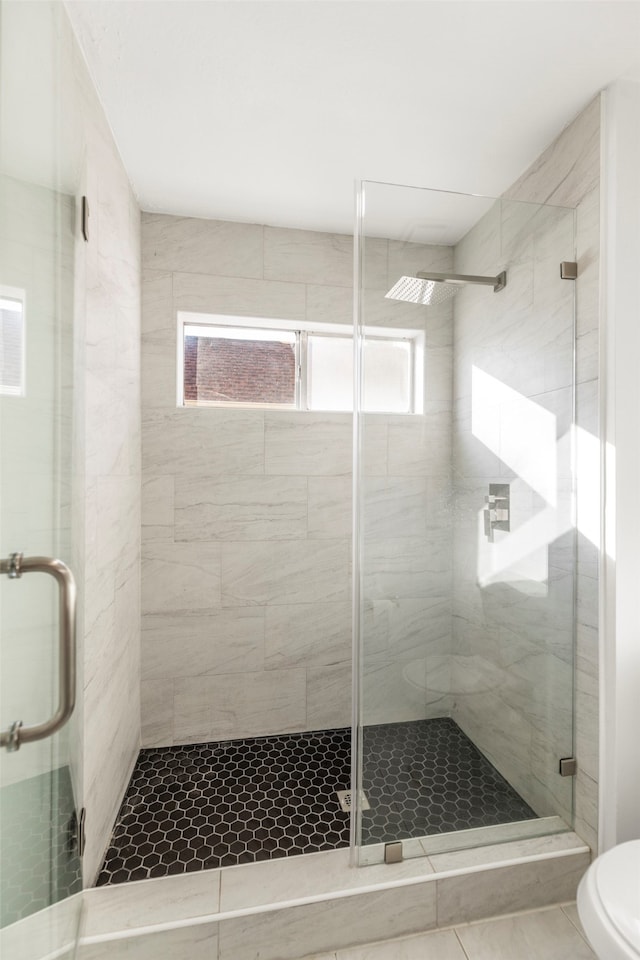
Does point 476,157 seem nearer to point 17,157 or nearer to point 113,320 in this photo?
point 113,320

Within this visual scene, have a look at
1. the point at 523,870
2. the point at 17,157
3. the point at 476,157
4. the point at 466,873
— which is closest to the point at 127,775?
the point at 466,873

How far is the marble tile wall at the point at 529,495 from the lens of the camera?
1.57 m

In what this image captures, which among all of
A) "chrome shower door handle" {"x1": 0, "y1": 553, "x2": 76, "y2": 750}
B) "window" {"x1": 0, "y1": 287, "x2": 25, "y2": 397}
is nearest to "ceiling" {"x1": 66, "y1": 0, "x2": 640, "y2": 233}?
"window" {"x1": 0, "y1": 287, "x2": 25, "y2": 397}

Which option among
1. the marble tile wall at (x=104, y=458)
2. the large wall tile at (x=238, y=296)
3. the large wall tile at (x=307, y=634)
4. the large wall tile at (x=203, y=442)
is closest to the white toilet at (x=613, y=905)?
the marble tile wall at (x=104, y=458)

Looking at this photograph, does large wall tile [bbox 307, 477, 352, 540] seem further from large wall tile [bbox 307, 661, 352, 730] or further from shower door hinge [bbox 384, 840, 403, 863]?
shower door hinge [bbox 384, 840, 403, 863]

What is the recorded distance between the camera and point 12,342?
0.74 metres

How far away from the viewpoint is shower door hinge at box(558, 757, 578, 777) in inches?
63.0

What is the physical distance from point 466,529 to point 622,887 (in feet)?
2.94

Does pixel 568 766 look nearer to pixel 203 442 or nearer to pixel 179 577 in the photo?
pixel 179 577

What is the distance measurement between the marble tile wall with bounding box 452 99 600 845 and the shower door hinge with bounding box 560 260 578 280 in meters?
0.02

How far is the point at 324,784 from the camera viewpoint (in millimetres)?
1964

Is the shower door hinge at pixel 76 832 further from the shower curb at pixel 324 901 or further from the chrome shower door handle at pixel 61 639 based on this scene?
the chrome shower door handle at pixel 61 639

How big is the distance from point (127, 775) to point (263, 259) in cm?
232

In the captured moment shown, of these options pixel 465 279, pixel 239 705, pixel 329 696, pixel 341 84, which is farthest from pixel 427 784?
pixel 341 84
